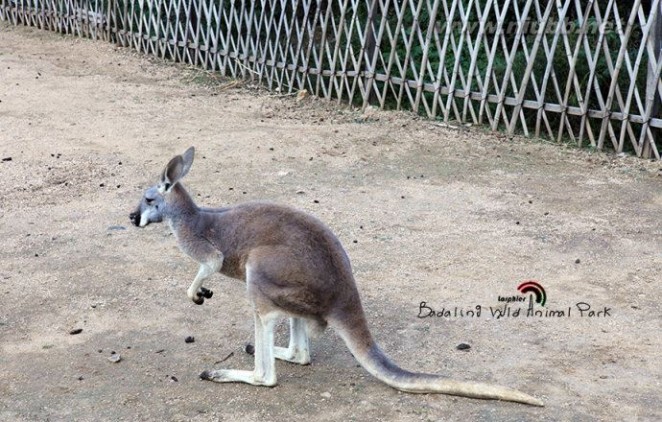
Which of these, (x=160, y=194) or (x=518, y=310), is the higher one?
(x=160, y=194)

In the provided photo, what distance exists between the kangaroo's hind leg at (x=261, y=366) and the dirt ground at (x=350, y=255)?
6cm

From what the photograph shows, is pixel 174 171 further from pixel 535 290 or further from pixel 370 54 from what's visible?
pixel 370 54

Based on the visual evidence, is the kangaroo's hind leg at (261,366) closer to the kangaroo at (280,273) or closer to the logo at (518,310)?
the kangaroo at (280,273)

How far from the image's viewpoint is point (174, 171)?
4.00 metres

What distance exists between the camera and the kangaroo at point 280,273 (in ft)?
12.1

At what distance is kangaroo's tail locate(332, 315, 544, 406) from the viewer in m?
3.64

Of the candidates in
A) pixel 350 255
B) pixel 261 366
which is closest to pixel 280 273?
pixel 261 366

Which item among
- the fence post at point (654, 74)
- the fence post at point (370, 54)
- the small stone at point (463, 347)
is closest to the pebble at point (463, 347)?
the small stone at point (463, 347)

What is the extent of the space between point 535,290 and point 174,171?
2081 millimetres

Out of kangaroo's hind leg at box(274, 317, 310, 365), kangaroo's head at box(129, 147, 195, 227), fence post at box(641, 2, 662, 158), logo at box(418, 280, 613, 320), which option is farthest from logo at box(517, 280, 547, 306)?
fence post at box(641, 2, 662, 158)

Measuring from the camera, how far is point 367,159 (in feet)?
24.2

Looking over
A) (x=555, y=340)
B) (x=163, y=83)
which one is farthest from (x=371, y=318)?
(x=163, y=83)

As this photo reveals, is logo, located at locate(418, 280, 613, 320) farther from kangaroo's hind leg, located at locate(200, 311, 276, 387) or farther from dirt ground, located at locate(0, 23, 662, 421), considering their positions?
kangaroo's hind leg, located at locate(200, 311, 276, 387)

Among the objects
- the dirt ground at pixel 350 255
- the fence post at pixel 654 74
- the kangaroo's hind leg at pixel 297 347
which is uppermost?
the fence post at pixel 654 74
